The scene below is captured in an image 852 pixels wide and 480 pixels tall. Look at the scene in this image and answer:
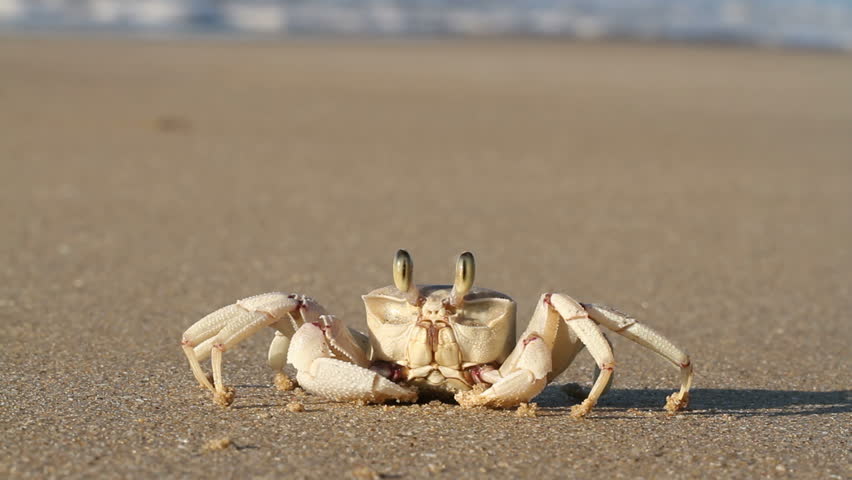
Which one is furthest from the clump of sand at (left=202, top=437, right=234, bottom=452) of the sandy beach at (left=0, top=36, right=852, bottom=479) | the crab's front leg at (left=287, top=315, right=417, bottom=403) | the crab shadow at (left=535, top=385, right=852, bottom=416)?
the crab shadow at (left=535, top=385, right=852, bottom=416)

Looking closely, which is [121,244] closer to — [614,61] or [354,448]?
[354,448]

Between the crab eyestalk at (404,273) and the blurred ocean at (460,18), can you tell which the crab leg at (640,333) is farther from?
the blurred ocean at (460,18)

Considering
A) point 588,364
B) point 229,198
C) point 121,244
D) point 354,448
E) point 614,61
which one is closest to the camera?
point 354,448

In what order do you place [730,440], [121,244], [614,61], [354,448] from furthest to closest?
[614,61], [121,244], [730,440], [354,448]

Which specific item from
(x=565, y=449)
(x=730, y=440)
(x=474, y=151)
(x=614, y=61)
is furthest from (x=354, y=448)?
(x=614, y=61)

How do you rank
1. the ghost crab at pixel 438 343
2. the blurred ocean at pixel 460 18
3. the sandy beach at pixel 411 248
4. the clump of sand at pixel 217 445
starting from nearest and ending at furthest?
the clump of sand at pixel 217 445, the sandy beach at pixel 411 248, the ghost crab at pixel 438 343, the blurred ocean at pixel 460 18

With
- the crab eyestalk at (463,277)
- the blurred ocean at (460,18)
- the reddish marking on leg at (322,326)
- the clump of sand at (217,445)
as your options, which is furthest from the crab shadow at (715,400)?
the blurred ocean at (460,18)

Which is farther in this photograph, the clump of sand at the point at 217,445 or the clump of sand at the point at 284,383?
the clump of sand at the point at 284,383

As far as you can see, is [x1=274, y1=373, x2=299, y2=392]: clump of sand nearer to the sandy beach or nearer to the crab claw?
the sandy beach
